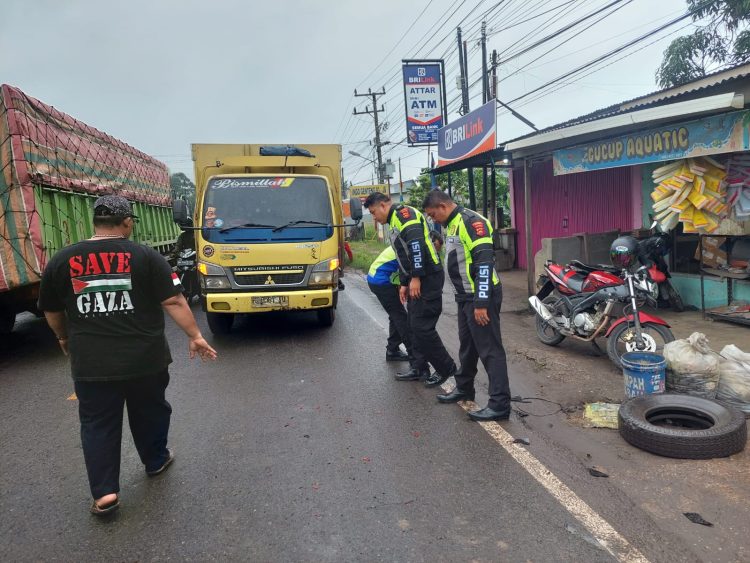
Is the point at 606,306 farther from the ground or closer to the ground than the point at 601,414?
farther from the ground

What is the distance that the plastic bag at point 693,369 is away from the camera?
4.11 metres

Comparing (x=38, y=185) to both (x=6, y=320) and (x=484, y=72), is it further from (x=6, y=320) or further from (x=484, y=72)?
(x=484, y=72)

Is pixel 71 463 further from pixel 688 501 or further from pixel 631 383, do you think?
pixel 631 383

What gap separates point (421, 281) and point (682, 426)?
2.33 metres

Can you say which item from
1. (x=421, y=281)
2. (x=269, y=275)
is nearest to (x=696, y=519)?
(x=421, y=281)

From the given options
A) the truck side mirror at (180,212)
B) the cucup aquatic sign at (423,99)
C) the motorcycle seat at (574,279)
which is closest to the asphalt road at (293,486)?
the motorcycle seat at (574,279)

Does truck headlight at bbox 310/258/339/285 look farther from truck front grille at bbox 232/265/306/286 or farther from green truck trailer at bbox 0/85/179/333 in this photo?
green truck trailer at bbox 0/85/179/333

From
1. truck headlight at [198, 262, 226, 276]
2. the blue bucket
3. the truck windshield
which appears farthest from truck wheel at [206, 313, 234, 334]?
the blue bucket

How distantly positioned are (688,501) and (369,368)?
131 inches

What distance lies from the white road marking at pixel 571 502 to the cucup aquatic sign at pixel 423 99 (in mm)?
12138

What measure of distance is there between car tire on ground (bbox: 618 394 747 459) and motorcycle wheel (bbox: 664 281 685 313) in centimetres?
418

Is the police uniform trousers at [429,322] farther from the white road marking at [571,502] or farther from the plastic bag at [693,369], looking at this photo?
the plastic bag at [693,369]

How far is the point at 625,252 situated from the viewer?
6047 mm

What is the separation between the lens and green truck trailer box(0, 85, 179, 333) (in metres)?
5.79
